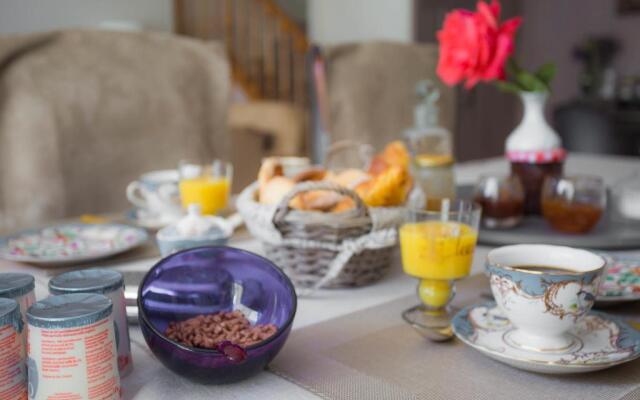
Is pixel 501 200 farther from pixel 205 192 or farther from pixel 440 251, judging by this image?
pixel 205 192

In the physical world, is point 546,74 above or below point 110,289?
above

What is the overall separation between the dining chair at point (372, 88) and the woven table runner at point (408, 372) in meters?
1.66

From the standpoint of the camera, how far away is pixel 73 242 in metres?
1.13

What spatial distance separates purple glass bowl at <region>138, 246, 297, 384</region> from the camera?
61cm

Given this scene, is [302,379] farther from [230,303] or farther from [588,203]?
[588,203]

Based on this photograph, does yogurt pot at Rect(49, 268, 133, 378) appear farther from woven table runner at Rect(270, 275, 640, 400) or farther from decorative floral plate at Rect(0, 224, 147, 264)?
decorative floral plate at Rect(0, 224, 147, 264)

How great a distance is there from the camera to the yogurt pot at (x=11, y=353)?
54 centimetres

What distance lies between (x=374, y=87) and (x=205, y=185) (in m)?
1.47

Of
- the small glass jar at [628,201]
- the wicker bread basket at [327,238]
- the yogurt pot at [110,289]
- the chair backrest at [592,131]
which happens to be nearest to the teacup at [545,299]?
the wicker bread basket at [327,238]

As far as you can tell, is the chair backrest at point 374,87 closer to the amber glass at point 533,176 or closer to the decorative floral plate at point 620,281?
the amber glass at point 533,176

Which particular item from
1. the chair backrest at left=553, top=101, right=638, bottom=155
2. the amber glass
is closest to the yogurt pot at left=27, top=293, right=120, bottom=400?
the amber glass

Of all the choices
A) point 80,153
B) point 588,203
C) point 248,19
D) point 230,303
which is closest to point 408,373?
point 230,303

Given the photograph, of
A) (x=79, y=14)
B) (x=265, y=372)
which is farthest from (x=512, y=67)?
(x=79, y=14)

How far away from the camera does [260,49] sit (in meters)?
6.41
